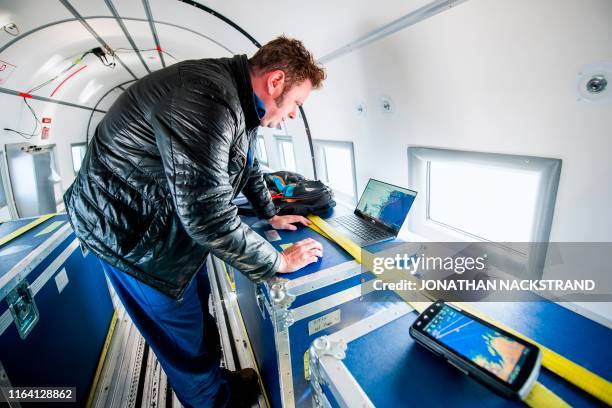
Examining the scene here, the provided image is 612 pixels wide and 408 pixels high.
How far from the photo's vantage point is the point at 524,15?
1124 millimetres

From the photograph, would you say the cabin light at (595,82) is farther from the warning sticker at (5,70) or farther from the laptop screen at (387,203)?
the warning sticker at (5,70)

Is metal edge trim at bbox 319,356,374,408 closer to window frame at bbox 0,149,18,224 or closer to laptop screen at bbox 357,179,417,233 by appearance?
laptop screen at bbox 357,179,417,233

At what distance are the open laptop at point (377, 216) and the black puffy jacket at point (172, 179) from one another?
82cm

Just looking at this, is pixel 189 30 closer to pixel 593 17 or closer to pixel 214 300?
pixel 214 300

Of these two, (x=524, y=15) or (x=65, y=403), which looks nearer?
(x=524, y=15)

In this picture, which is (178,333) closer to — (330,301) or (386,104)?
(330,301)

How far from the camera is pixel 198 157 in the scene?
3.19 feet

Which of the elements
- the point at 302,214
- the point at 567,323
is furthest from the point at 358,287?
the point at 302,214

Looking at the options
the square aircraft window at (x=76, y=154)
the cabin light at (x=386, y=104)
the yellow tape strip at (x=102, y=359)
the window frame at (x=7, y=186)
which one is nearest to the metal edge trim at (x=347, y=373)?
the cabin light at (x=386, y=104)

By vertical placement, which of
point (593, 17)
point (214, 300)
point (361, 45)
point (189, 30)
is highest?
point (189, 30)

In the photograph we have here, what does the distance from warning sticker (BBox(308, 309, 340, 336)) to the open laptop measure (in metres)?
0.65

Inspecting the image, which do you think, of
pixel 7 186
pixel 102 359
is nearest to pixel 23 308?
pixel 102 359

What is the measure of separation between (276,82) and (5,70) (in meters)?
4.36

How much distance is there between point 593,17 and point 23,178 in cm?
671
